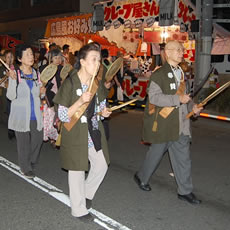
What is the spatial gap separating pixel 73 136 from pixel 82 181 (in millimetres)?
511

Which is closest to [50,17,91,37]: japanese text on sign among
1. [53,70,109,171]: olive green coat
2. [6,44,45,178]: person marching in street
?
[6,44,45,178]: person marching in street

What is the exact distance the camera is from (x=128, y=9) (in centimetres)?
1271

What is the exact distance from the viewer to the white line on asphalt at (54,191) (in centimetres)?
391

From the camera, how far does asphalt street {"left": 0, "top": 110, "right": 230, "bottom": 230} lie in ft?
12.9

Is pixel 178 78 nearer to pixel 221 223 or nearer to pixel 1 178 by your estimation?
pixel 221 223

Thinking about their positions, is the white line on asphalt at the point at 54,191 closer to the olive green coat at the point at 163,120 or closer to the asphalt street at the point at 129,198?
the asphalt street at the point at 129,198

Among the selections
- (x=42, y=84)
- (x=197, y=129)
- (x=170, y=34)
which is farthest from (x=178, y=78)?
(x=170, y=34)

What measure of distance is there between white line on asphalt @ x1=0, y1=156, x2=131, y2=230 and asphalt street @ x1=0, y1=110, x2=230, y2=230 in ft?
0.21

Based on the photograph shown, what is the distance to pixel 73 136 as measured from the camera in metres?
3.69

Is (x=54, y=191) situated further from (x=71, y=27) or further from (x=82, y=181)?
(x=71, y=27)

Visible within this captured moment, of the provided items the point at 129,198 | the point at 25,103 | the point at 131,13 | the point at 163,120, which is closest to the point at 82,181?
the point at 129,198

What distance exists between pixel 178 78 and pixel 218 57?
416 inches

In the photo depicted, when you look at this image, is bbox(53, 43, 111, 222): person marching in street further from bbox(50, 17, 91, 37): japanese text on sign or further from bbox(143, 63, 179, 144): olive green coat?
bbox(50, 17, 91, 37): japanese text on sign

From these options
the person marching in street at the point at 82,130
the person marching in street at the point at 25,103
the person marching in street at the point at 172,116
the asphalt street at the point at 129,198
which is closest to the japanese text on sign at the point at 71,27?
the asphalt street at the point at 129,198
